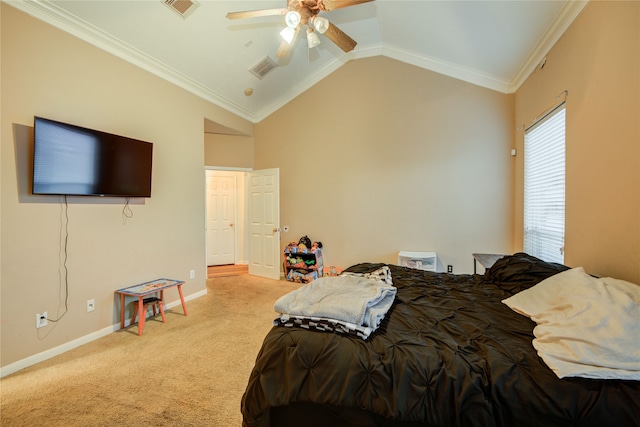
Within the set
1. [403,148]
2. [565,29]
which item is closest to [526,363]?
[565,29]

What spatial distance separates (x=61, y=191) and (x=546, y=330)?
3520 mm

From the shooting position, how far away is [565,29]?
2.26 meters

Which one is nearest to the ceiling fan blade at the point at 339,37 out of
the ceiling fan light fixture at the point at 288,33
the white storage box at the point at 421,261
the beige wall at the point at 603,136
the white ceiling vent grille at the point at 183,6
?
the ceiling fan light fixture at the point at 288,33

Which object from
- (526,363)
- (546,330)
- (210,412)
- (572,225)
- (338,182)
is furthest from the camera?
(338,182)

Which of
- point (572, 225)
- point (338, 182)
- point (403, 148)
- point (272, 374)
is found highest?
point (403, 148)

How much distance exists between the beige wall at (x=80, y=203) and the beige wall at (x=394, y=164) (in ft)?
6.12

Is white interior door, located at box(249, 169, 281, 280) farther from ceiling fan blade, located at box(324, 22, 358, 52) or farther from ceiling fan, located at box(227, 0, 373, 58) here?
ceiling fan, located at box(227, 0, 373, 58)

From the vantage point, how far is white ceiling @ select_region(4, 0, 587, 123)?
2414 mm

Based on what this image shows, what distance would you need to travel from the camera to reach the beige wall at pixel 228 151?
483 centimetres

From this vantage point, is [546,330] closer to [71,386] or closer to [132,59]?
[71,386]

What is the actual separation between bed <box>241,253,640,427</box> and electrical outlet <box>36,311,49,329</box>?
2.24m

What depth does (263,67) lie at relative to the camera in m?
3.85

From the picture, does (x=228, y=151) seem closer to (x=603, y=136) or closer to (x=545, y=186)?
(x=545, y=186)

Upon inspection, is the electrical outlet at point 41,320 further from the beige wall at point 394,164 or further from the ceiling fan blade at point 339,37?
the ceiling fan blade at point 339,37
